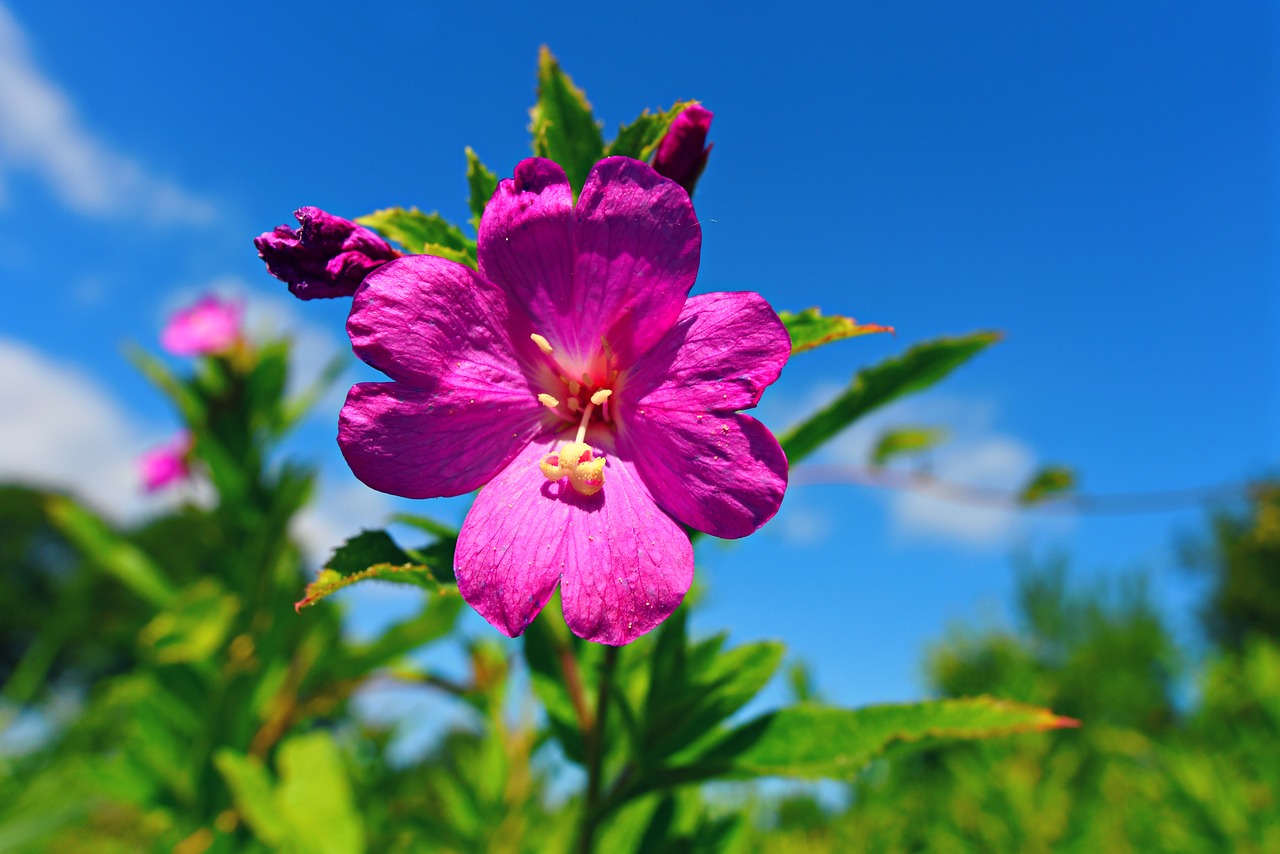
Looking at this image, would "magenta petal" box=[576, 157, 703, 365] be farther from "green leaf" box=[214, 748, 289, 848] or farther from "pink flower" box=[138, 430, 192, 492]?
"pink flower" box=[138, 430, 192, 492]

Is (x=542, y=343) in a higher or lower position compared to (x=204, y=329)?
lower

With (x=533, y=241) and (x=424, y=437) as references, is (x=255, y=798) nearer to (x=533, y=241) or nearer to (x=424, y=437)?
(x=424, y=437)

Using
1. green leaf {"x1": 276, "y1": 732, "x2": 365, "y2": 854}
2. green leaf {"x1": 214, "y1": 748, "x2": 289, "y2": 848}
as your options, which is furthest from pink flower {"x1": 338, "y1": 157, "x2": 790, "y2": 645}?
green leaf {"x1": 214, "y1": 748, "x2": 289, "y2": 848}

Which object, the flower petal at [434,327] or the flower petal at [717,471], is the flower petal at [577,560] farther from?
the flower petal at [434,327]

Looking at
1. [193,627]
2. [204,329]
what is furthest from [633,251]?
[204,329]

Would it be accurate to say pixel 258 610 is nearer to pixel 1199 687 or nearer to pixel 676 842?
pixel 676 842
